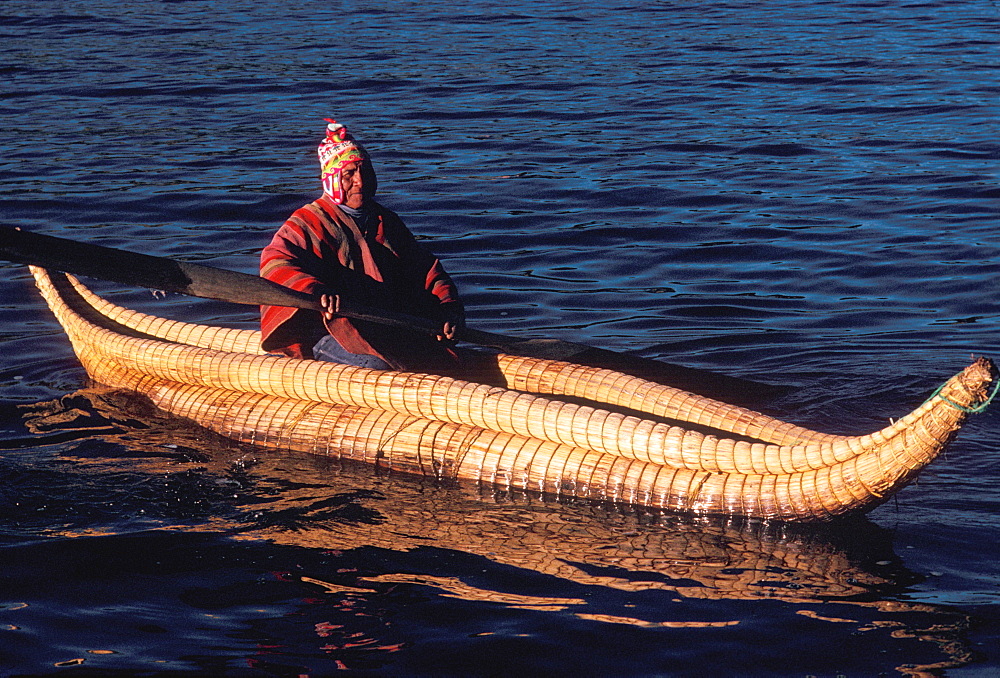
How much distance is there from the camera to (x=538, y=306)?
25.2ft

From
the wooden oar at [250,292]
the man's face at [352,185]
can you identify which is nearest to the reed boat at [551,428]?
the wooden oar at [250,292]

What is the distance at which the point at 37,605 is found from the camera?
4.04 m

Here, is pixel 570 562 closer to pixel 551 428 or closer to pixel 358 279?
pixel 551 428

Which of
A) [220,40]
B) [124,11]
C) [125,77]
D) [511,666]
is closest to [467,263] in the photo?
[511,666]

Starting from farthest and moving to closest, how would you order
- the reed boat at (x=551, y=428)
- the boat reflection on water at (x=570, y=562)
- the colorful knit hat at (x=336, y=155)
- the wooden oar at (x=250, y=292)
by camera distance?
1. the colorful knit hat at (x=336, y=155)
2. the wooden oar at (x=250, y=292)
3. the reed boat at (x=551, y=428)
4. the boat reflection on water at (x=570, y=562)

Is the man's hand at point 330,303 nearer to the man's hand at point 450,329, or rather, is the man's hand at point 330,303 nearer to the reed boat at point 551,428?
the reed boat at point 551,428

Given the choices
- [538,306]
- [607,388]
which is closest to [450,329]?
[607,388]

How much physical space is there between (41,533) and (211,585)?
2.68 ft

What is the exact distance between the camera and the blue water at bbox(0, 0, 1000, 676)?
152 inches

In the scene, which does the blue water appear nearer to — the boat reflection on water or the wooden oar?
the boat reflection on water

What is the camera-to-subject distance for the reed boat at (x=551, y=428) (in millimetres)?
4074

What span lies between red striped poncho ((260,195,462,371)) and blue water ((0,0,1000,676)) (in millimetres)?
602

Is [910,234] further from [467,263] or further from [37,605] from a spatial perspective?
[37,605]

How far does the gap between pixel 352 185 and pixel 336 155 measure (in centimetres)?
15
